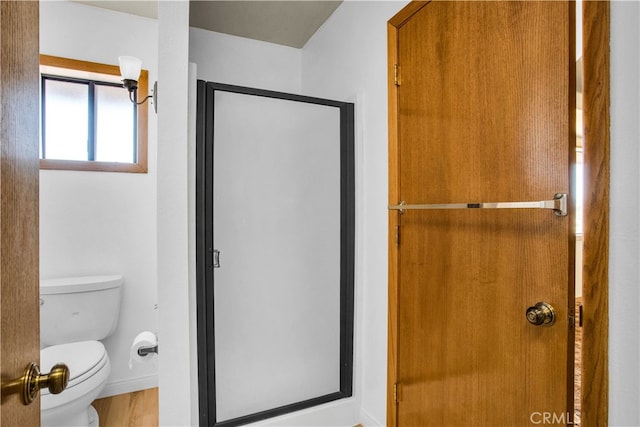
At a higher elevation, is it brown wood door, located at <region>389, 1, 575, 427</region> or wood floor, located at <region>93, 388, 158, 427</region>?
brown wood door, located at <region>389, 1, 575, 427</region>

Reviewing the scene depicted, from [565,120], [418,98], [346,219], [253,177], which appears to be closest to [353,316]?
[346,219]

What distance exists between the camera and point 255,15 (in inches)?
86.9

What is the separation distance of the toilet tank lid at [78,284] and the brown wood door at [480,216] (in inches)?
59.4

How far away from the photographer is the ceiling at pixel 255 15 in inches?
78.7

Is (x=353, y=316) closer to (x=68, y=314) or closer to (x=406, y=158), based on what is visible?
(x=406, y=158)

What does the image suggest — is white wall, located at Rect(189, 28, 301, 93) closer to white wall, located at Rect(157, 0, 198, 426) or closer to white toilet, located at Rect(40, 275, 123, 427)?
white wall, located at Rect(157, 0, 198, 426)

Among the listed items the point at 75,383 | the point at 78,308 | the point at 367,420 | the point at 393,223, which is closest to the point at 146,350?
the point at 75,383

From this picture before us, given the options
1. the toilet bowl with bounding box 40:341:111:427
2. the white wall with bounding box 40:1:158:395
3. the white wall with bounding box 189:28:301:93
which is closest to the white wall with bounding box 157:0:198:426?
the toilet bowl with bounding box 40:341:111:427

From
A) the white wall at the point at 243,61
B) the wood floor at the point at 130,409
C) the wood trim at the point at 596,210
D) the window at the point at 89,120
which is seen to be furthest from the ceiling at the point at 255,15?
the wood floor at the point at 130,409

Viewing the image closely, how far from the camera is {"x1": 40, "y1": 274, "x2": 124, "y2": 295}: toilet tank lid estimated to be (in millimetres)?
1831

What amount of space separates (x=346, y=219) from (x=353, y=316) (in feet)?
1.68
